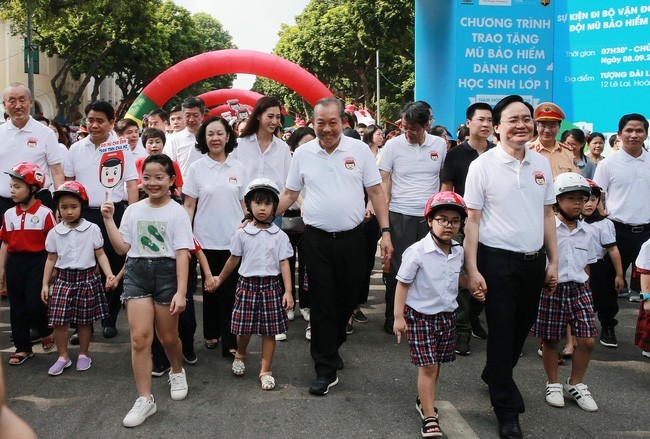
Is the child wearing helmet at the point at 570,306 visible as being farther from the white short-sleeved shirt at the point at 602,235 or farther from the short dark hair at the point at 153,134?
the short dark hair at the point at 153,134

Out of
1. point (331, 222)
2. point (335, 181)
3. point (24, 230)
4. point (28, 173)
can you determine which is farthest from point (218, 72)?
point (331, 222)

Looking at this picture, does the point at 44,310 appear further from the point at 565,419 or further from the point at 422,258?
the point at 565,419

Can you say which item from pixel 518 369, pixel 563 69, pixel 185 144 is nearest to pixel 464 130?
pixel 563 69

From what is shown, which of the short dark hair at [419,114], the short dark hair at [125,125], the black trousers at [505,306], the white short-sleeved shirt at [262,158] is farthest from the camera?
the short dark hair at [125,125]

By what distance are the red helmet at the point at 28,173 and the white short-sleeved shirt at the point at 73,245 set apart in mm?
441

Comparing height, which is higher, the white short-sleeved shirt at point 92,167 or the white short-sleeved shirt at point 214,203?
the white short-sleeved shirt at point 92,167

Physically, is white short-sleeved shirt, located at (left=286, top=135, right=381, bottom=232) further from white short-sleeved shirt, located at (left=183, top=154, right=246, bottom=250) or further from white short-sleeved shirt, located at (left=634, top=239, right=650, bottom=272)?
white short-sleeved shirt, located at (left=634, top=239, right=650, bottom=272)

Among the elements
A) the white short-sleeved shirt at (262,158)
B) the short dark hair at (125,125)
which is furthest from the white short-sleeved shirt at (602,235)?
the short dark hair at (125,125)

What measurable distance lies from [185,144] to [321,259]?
329 centimetres

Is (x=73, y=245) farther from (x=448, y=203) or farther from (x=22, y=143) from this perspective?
(x=448, y=203)

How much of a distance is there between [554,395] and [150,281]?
2864 millimetres

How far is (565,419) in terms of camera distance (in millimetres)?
4105

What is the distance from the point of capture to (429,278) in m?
3.96

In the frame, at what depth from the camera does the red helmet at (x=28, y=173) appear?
514 centimetres
